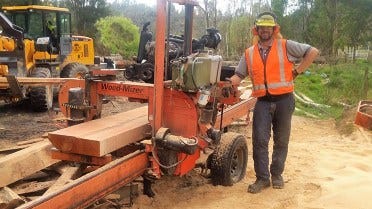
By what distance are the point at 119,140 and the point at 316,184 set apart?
2.44 metres

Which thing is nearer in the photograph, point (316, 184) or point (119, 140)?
point (119, 140)

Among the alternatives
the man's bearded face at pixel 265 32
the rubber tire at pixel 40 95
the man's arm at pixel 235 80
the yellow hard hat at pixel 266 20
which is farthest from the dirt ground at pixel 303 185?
the rubber tire at pixel 40 95

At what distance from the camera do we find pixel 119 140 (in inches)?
170

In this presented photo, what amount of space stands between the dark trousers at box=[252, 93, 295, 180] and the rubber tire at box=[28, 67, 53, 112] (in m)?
6.52

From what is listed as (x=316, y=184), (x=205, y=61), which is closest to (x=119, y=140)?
(x=205, y=61)

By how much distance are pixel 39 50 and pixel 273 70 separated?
7.45m

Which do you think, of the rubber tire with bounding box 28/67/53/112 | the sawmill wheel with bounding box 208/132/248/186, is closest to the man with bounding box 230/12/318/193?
the sawmill wheel with bounding box 208/132/248/186

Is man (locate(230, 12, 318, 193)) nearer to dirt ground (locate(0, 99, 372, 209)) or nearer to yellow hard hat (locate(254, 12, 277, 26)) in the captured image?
yellow hard hat (locate(254, 12, 277, 26))

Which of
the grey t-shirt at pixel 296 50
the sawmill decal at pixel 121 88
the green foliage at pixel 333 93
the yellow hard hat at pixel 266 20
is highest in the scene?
the yellow hard hat at pixel 266 20

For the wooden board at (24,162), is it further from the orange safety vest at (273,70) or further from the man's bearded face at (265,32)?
the man's bearded face at (265,32)

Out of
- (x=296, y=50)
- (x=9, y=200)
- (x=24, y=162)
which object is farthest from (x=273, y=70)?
(x=9, y=200)

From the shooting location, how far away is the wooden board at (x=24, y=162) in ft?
14.3

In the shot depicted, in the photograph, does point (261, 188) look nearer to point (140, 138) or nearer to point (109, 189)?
point (140, 138)

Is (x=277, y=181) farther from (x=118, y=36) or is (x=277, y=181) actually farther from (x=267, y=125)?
(x=118, y=36)
